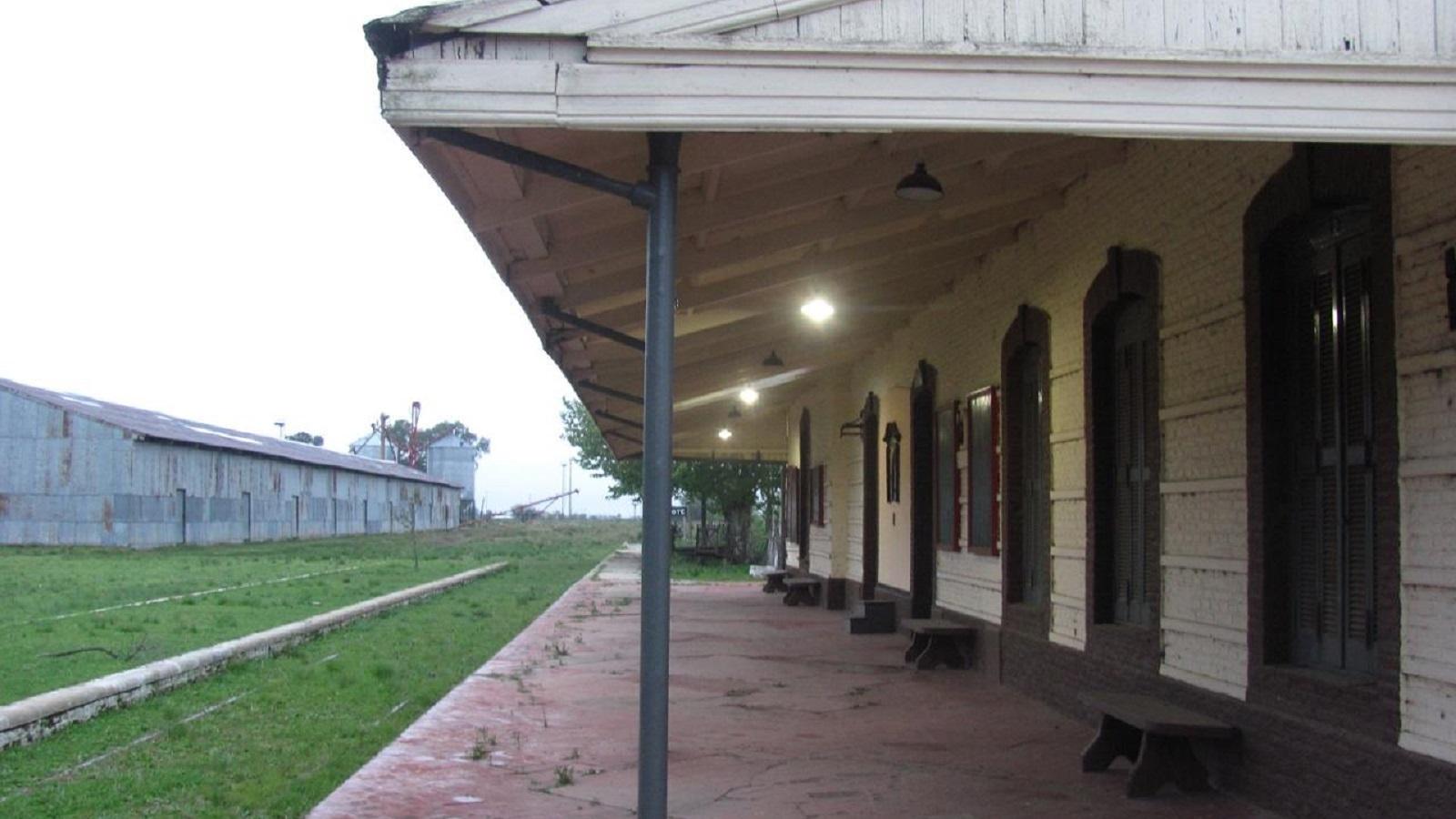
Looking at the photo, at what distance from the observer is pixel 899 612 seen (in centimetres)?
1563

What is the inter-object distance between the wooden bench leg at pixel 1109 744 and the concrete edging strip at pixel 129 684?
602cm

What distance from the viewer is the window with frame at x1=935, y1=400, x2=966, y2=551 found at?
12967 mm

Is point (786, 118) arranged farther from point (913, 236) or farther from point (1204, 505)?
point (913, 236)

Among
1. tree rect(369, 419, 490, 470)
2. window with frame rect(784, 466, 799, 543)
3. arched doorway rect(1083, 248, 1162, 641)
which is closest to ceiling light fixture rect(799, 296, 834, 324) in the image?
arched doorway rect(1083, 248, 1162, 641)

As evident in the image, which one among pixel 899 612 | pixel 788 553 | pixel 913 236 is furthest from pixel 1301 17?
pixel 788 553

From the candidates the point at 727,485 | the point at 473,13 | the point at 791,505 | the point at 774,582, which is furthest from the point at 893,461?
the point at 727,485

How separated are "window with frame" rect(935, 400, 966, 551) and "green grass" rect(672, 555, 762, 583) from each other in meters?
16.4

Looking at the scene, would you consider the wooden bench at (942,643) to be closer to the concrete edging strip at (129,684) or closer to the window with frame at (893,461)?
the window with frame at (893,461)

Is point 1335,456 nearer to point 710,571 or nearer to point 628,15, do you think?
point 628,15

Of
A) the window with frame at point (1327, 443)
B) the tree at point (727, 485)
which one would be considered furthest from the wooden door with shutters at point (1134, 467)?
the tree at point (727, 485)

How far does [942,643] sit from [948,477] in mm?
1782

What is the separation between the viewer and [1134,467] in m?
8.77

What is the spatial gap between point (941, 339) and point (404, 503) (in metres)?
60.2

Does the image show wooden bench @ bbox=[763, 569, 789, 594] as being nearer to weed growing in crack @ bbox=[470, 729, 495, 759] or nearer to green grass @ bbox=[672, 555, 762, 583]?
green grass @ bbox=[672, 555, 762, 583]
